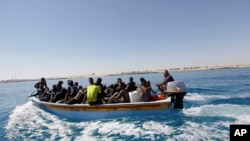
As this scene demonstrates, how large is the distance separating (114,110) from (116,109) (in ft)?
0.40

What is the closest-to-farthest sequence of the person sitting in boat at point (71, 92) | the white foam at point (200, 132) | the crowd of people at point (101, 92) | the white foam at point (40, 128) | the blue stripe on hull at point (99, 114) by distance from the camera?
the white foam at point (200, 132), the white foam at point (40, 128), the blue stripe on hull at point (99, 114), the crowd of people at point (101, 92), the person sitting in boat at point (71, 92)

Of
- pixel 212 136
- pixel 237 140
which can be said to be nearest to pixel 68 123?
pixel 212 136

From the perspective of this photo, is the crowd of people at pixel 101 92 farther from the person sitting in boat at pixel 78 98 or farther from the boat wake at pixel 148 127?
the boat wake at pixel 148 127

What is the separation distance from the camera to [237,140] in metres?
5.05

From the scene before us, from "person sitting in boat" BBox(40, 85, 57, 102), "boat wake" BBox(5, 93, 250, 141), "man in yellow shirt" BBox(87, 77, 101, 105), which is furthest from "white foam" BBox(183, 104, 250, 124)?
"person sitting in boat" BBox(40, 85, 57, 102)

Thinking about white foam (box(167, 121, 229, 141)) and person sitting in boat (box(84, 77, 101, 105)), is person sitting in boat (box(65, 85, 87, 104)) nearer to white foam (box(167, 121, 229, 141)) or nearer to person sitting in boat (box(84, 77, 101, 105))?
person sitting in boat (box(84, 77, 101, 105))

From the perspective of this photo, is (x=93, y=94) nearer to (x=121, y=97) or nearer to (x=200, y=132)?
(x=121, y=97)

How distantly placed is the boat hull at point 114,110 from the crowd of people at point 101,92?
17.2 inches

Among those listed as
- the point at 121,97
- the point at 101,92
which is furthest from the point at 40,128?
the point at 121,97

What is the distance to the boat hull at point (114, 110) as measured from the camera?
10.1 metres

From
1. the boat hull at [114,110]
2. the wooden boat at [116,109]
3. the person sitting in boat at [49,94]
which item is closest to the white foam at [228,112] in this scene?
the wooden boat at [116,109]

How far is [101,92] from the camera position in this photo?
1186cm

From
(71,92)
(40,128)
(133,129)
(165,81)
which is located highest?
(165,81)

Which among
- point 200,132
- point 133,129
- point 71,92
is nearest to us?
point 200,132
